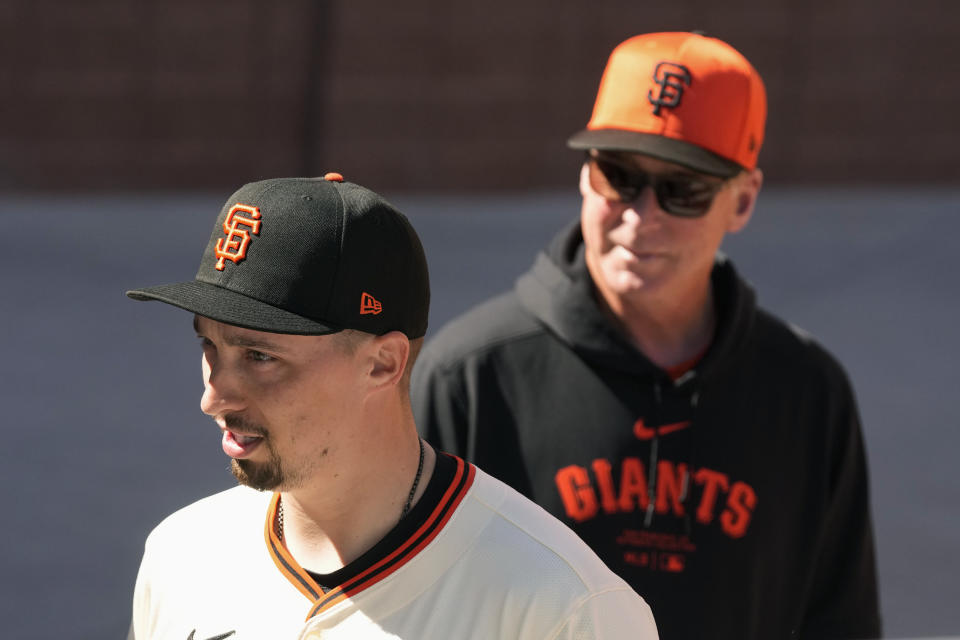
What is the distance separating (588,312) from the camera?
3.17m

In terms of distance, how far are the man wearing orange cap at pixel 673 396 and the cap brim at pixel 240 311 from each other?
1.00m

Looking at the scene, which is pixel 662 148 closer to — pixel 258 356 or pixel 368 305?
pixel 368 305

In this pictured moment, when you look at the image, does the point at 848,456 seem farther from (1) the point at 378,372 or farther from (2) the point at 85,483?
(2) the point at 85,483

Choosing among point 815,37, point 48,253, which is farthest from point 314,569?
point 815,37

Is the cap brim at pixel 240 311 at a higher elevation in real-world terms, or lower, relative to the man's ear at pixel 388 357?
higher

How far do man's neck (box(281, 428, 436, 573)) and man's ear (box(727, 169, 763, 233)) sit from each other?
1447 millimetres

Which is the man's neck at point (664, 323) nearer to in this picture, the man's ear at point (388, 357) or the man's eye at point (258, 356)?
the man's ear at point (388, 357)

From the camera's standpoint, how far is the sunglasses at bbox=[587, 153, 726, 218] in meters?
3.18

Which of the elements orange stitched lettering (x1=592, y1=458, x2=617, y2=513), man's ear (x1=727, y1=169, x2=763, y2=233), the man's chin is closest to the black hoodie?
orange stitched lettering (x1=592, y1=458, x2=617, y2=513)

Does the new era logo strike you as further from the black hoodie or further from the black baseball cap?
the black hoodie

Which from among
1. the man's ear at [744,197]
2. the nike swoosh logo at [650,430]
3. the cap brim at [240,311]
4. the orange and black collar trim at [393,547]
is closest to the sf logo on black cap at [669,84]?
the man's ear at [744,197]

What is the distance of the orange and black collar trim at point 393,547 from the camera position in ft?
6.85

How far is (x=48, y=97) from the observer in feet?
30.5

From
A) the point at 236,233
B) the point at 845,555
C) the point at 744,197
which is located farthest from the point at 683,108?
the point at 236,233
